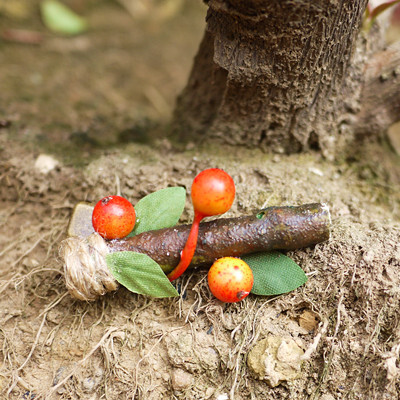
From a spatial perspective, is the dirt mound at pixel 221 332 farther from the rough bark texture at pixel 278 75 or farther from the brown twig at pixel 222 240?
the rough bark texture at pixel 278 75

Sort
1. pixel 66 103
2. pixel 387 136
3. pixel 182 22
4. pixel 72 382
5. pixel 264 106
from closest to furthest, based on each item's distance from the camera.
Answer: pixel 72 382 < pixel 264 106 < pixel 387 136 < pixel 66 103 < pixel 182 22

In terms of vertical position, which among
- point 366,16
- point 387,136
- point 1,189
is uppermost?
point 366,16

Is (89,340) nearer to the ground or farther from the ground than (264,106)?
nearer to the ground

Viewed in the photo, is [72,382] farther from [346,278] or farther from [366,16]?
[366,16]

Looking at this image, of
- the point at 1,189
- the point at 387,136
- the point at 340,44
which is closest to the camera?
the point at 340,44

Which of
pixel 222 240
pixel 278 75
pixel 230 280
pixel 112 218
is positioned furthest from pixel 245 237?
pixel 278 75

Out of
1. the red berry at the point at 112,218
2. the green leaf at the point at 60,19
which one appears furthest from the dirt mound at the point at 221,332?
the green leaf at the point at 60,19

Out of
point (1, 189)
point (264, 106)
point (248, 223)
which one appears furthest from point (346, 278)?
point (1, 189)

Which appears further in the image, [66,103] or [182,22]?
[182,22]
